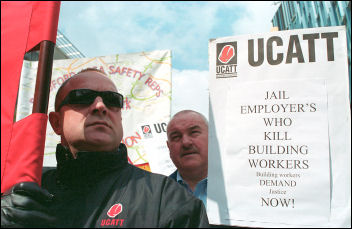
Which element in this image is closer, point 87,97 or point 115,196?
point 115,196

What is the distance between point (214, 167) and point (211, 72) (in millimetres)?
507

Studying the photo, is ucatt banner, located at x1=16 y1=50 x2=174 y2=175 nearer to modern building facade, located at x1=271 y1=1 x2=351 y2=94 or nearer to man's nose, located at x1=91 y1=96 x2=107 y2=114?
man's nose, located at x1=91 y1=96 x2=107 y2=114

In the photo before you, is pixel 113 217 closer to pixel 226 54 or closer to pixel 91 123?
pixel 91 123

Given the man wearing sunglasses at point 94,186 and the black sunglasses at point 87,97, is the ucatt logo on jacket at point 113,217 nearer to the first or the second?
the man wearing sunglasses at point 94,186

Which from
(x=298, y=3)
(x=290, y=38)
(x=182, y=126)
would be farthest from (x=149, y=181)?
(x=298, y=3)

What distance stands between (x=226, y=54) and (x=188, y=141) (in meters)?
1.22

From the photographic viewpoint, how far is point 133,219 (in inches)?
52.1

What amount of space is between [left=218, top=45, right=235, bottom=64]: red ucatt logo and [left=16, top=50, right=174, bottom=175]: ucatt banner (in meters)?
1.47

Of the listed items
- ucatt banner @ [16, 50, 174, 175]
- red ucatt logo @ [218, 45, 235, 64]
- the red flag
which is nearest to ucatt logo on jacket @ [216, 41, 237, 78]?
red ucatt logo @ [218, 45, 235, 64]

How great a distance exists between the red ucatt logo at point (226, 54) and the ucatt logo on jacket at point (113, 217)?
932 mm

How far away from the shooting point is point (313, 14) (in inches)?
554

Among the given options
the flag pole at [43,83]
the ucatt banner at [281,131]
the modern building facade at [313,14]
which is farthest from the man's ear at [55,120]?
the modern building facade at [313,14]

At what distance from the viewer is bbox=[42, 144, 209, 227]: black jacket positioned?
1.33m

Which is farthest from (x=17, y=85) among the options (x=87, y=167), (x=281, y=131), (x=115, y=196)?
(x=281, y=131)
